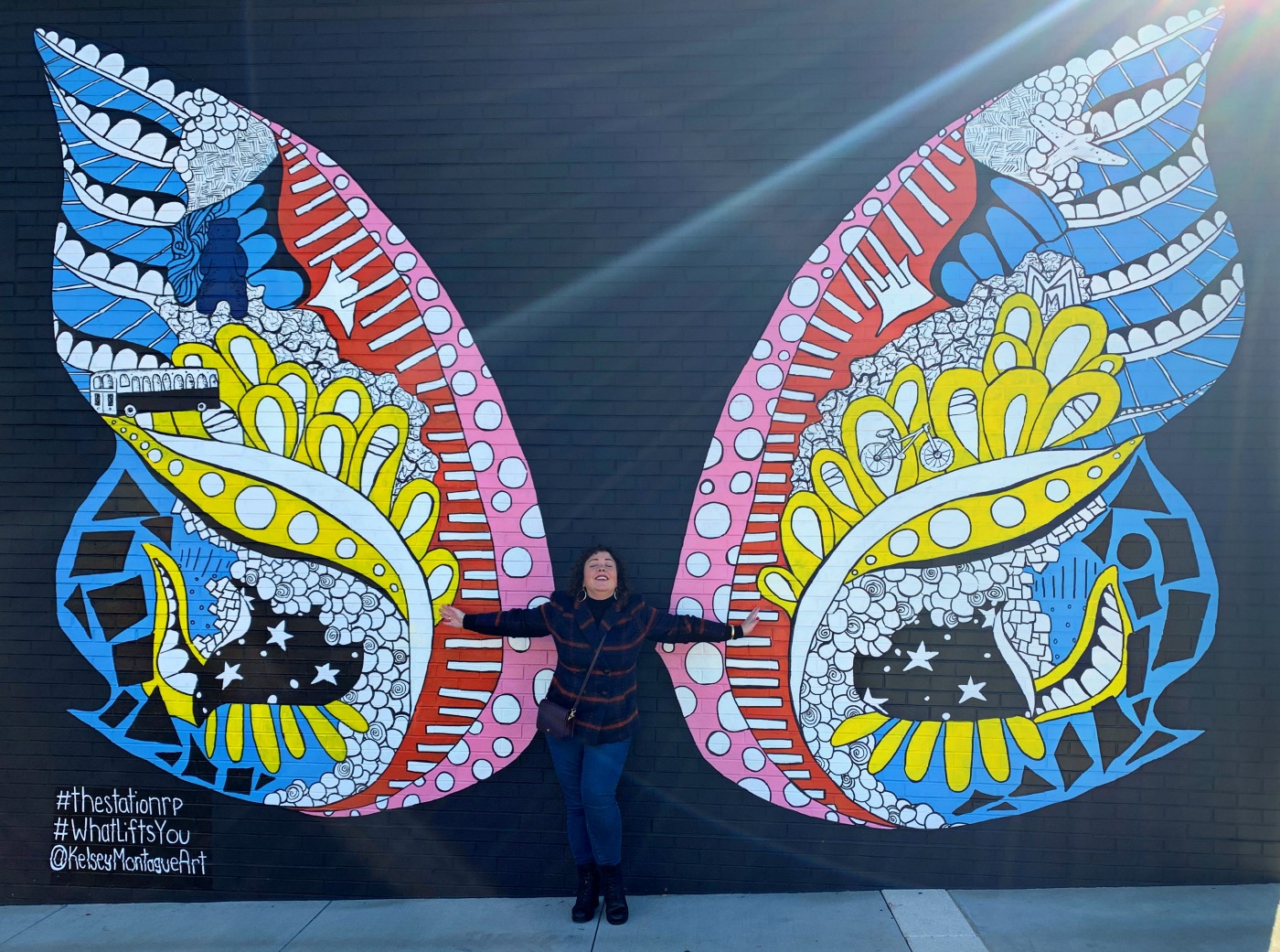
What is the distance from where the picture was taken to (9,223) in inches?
174

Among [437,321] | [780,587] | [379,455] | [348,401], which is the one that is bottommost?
[780,587]

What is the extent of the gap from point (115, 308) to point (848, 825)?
15.2ft

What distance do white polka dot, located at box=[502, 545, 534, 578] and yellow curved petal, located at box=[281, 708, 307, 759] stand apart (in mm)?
1345

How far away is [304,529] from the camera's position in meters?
4.27

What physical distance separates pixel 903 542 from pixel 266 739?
11.2ft

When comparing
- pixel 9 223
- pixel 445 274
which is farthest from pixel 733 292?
pixel 9 223

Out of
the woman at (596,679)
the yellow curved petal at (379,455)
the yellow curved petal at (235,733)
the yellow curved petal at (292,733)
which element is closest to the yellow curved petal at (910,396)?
the woman at (596,679)

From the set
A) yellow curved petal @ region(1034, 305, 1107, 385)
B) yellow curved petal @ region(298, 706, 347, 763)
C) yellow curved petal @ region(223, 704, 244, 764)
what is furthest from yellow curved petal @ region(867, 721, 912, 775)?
yellow curved petal @ region(223, 704, 244, 764)

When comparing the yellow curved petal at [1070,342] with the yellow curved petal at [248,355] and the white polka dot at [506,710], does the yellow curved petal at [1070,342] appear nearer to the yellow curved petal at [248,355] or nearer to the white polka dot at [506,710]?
the white polka dot at [506,710]

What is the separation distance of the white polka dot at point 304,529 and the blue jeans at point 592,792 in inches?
63.1

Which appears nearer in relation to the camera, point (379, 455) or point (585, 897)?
point (585, 897)

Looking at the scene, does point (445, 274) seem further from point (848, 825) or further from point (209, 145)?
point (848, 825)

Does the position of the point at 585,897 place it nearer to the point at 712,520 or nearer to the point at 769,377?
the point at 712,520

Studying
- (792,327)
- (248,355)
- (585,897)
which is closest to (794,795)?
(585,897)
